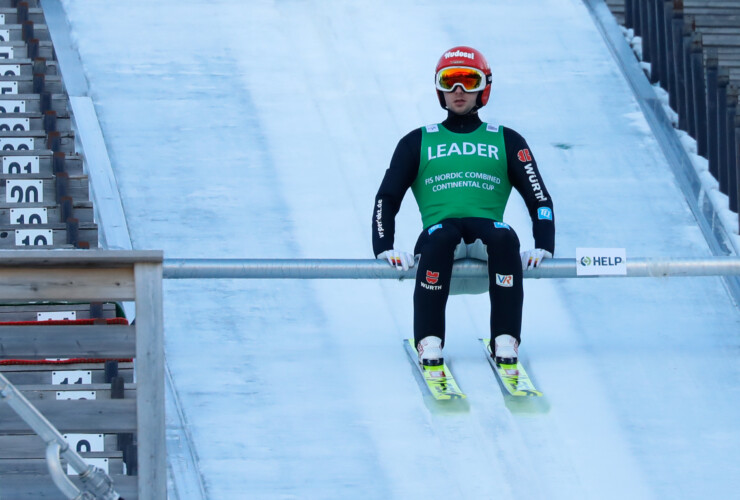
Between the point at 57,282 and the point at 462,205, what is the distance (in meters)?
1.98

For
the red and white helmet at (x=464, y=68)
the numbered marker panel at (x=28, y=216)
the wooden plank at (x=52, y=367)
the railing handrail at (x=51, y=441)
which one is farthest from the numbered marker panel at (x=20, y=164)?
the railing handrail at (x=51, y=441)

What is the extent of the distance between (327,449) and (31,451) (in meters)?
1.31

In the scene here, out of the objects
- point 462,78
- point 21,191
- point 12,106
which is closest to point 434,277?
point 462,78

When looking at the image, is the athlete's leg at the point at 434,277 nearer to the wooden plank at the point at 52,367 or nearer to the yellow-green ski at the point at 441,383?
the yellow-green ski at the point at 441,383

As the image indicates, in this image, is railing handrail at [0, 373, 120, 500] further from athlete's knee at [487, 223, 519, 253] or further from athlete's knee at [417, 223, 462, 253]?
athlete's knee at [487, 223, 519, 253]

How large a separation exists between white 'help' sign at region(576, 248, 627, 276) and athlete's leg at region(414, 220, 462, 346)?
475mm

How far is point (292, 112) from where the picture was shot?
7117mm

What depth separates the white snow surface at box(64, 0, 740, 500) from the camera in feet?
16.0

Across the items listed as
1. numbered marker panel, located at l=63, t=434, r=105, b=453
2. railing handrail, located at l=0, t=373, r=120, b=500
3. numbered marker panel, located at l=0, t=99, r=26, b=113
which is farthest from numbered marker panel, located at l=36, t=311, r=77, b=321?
railing handrail, located at l=0, t=373, r=120, b=500

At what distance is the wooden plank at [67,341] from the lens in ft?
12.4

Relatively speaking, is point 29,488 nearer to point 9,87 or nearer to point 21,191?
point 21,191

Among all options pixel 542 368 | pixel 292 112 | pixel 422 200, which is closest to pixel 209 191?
pixel 292 112

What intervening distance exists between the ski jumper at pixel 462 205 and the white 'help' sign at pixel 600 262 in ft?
0.44

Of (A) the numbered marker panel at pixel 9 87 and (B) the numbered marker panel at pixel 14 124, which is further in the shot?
(A) the numbered marker panel at pixel 9 87
